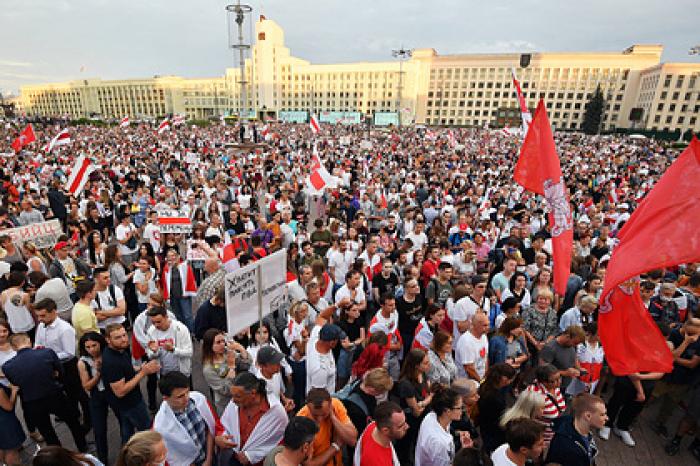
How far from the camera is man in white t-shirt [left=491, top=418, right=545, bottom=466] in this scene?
8.00 feet

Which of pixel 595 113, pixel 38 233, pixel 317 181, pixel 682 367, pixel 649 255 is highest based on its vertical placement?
pixel 595 113

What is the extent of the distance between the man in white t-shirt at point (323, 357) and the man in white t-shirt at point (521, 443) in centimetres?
162

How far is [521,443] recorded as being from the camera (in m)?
2.46

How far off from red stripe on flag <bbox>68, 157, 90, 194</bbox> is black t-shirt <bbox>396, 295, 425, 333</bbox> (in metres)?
7.22

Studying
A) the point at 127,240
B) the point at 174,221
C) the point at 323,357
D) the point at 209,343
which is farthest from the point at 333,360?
the point at 127,240

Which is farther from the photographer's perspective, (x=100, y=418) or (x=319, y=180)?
(x=319, y=180)

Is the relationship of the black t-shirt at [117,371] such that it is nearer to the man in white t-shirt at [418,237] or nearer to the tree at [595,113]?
the man in white t-shirt at [418,237]

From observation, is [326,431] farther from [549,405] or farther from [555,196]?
[555,196]

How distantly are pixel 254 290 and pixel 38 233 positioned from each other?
5041mm

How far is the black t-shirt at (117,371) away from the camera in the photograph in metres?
3.20

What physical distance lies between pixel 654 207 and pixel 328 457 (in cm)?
315

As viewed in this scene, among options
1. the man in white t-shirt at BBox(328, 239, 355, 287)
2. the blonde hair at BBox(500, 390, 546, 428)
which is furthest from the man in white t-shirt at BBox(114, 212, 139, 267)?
the blonde hair at BBox(500, 390, 546, 428)

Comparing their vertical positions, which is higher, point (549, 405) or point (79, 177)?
point (79, 177)

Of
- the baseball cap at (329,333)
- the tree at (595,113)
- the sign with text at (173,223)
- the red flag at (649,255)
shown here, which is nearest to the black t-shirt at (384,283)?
the baseball cap at (329,333)
